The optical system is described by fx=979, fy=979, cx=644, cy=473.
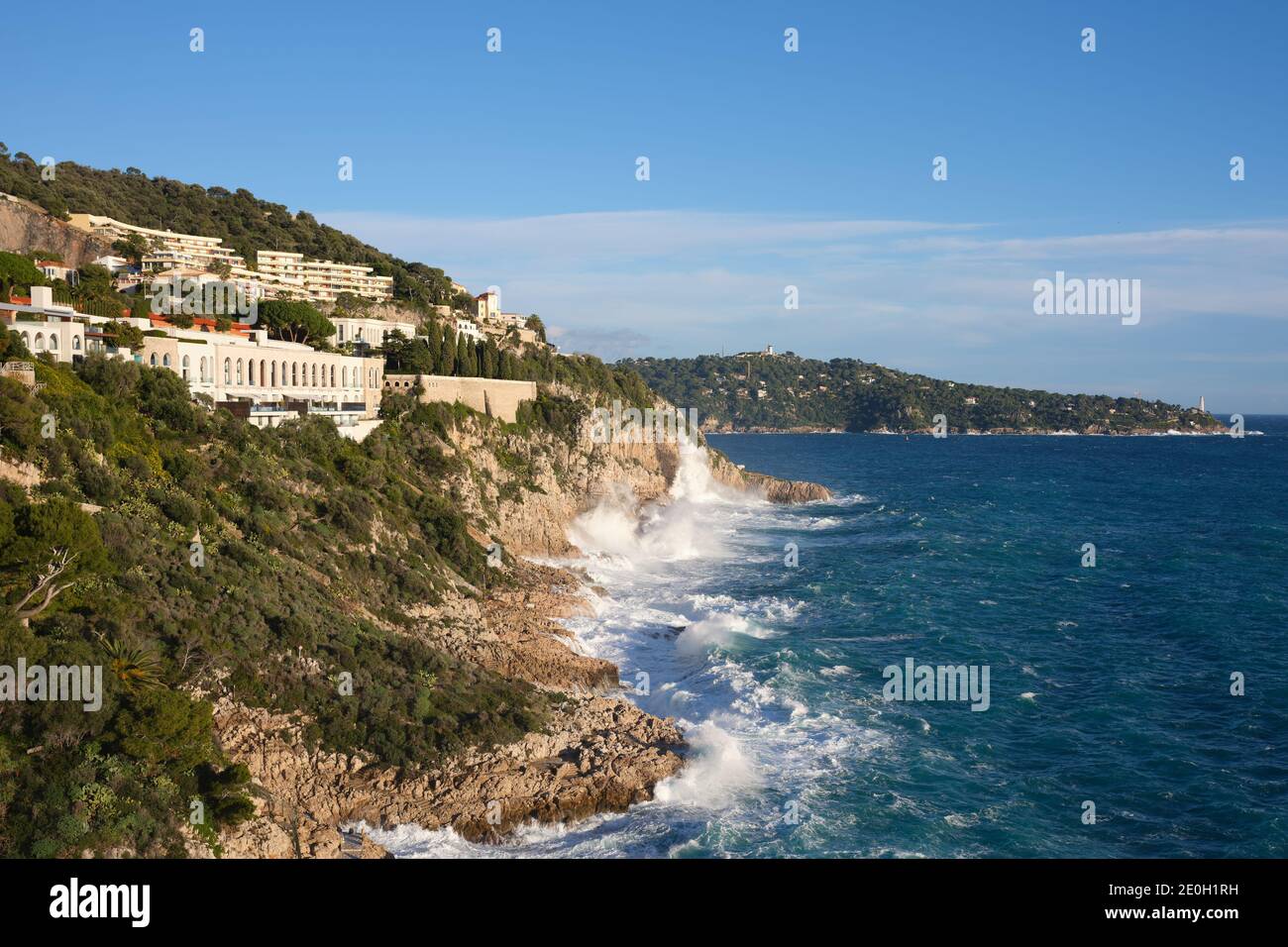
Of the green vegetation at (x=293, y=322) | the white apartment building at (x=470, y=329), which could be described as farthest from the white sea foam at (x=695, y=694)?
the white apartment building at (x=470, y=329)

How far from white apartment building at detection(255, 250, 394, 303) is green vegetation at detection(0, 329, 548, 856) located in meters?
51.7

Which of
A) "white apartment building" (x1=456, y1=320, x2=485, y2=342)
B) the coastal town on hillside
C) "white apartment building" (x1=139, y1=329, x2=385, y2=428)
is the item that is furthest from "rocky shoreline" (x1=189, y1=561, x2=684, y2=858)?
"white apartment building" (x1=456, y1=320, x2=485, y2=342)

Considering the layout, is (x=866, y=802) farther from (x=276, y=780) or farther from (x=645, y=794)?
(x=276, y=780)

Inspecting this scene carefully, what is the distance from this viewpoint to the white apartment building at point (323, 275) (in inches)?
3487

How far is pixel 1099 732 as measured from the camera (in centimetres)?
2909

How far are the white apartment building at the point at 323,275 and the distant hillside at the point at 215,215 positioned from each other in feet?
5.00


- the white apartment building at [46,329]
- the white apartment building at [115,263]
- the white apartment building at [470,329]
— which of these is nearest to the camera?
the white apartment building at [46,329]

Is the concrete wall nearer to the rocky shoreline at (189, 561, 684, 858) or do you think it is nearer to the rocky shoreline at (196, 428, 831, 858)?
the rocky shoreline at (196, 428, 831, 858)

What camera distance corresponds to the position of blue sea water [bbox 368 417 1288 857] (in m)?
22.7

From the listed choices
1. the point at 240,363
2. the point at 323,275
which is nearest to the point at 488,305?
the point at 323,275

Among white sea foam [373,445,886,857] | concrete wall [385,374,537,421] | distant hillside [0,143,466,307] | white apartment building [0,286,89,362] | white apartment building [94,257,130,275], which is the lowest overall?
white sea foam [373,445,886,857]

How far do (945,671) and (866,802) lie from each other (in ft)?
38.1

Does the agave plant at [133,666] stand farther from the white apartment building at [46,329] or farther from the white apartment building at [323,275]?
the white apartment building at [323,275]
